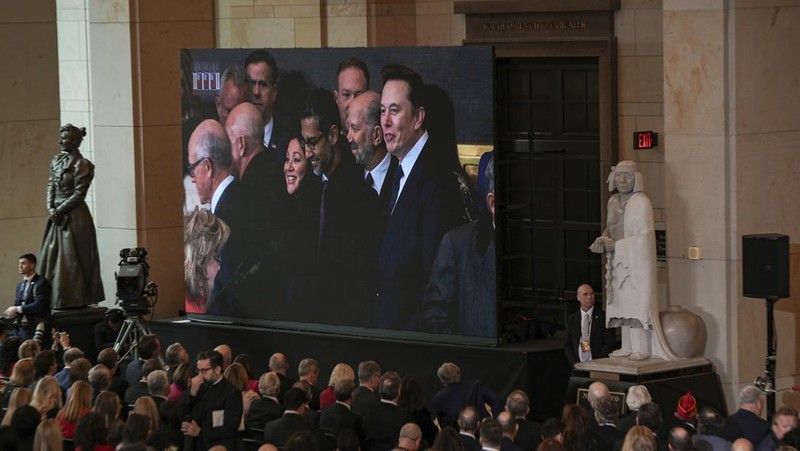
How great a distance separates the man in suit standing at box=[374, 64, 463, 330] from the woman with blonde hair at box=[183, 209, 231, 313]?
2.12 metres

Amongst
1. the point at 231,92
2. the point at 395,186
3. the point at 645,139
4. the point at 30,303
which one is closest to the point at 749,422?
the point at 395,186

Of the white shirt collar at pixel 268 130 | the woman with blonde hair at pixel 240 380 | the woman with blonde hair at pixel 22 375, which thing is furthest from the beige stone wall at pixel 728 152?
the woman with blonde hair at pixel 22 375

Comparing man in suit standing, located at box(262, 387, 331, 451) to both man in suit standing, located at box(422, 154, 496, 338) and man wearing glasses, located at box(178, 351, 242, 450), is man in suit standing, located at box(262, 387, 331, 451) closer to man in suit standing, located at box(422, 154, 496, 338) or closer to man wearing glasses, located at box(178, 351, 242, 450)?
man wearing glasses, located at box(178, 351, 242, 450)

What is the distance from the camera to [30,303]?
1786 centimetres

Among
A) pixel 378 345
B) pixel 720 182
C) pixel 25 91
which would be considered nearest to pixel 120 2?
pixel 25 91

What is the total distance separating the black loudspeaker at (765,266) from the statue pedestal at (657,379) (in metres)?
0.99

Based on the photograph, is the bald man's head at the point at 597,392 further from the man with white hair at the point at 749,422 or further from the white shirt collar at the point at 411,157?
the white shirt collar at the point at 411,157

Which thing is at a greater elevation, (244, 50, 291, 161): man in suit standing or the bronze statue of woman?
(244, 50, 291, 161): man in suit standing

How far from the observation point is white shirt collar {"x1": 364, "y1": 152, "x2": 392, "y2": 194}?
16.7m

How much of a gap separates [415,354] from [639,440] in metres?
5.86

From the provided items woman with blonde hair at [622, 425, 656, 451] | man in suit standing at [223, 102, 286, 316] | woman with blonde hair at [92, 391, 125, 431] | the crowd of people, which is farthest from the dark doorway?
woman with blonde hair at [622, 425, 656, 451]

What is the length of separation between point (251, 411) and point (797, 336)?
18.1ft

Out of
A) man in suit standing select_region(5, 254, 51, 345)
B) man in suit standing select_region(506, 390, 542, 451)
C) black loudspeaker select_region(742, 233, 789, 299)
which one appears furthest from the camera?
man in suit standing select_region(5, 254, 51, 345)

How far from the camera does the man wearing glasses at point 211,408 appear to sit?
13211mm
